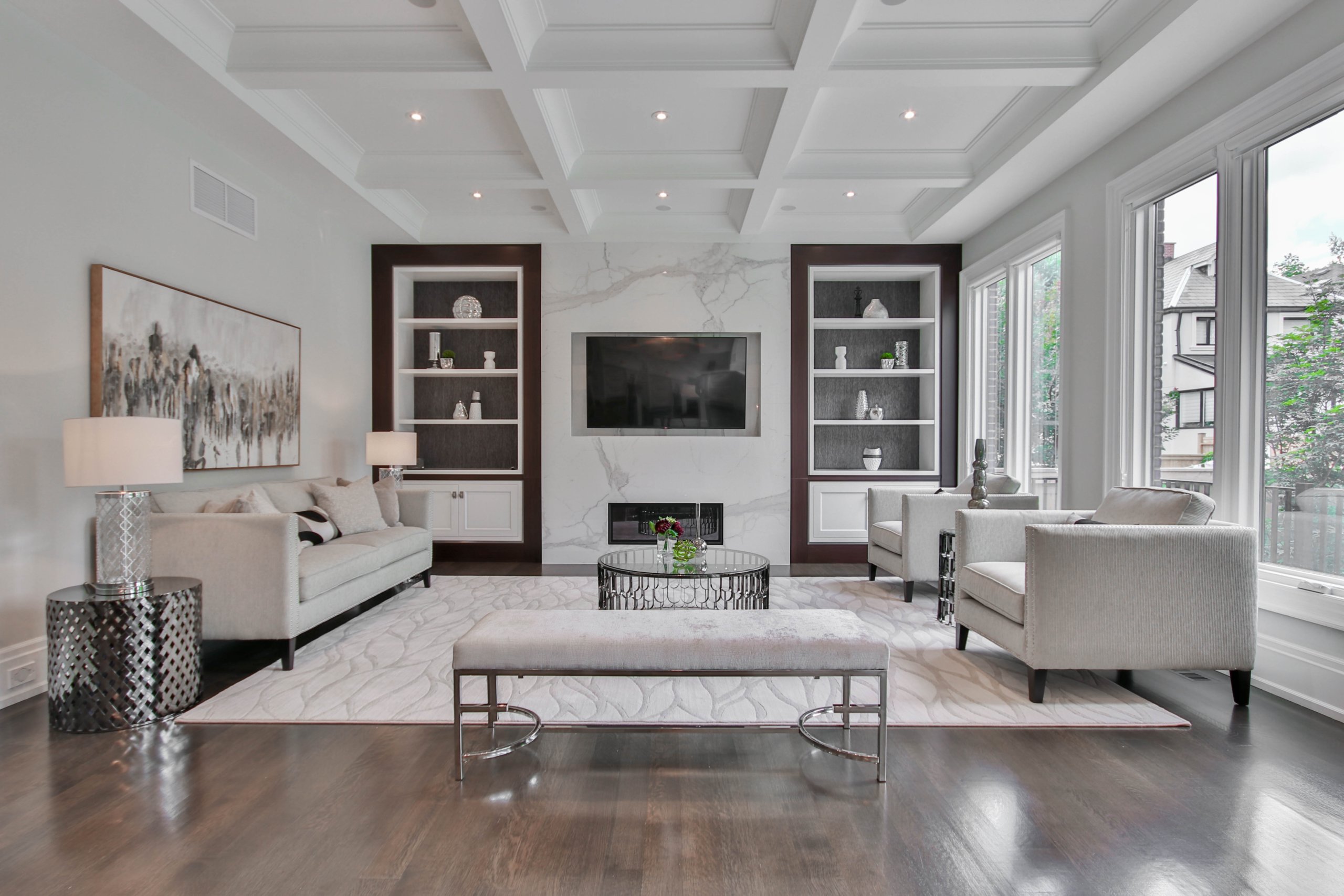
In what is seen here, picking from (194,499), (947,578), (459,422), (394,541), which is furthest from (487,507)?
(947,578)

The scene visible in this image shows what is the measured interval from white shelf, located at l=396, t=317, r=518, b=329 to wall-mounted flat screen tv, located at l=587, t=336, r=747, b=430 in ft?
2.45

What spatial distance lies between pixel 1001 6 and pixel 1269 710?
294 cm

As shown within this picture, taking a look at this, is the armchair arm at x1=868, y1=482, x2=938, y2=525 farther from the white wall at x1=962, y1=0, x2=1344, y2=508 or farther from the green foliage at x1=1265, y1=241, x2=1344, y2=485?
the green foliage at x1=1265, y1=241, x2=1344, y2=485

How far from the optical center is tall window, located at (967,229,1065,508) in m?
4.55

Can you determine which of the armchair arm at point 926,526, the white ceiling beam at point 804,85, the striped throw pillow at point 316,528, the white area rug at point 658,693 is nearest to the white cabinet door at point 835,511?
the armchair arm at point 926,526

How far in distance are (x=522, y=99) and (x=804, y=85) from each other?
1342mm

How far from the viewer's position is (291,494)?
4.07 m

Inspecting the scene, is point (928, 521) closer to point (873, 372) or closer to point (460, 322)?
point (873, 372)

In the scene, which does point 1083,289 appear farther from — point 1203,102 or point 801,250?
point 801,250

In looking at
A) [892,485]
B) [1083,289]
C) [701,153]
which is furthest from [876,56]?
[892,485]

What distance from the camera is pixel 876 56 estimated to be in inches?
124

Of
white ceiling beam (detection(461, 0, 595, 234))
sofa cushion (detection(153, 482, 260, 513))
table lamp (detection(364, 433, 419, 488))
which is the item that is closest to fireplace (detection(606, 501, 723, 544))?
table lamp (detection(364, 433, 419, 488))

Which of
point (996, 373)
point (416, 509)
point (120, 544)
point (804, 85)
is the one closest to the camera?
point (120, 544)

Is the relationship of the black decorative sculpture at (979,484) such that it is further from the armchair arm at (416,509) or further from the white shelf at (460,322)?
the white shelf at (460,322)
